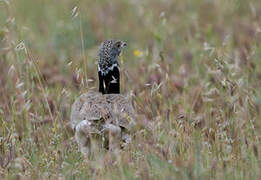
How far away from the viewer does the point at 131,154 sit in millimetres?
5340

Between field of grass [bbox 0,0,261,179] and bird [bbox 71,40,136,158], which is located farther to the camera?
bird [bbox 71,40,136,158]

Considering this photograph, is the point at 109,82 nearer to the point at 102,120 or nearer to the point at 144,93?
the point at 144,93

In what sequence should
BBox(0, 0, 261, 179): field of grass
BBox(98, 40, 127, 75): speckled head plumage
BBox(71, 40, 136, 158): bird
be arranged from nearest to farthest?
1. BBox(0, 0, 261, 179): field of grass
2. BBox(71, 40, 136, 158): bird
3. BBox(98, 40, 127, 75): speckled head plumage

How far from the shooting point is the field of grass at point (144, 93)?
4988 mm

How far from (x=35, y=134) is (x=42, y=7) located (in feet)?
21.3

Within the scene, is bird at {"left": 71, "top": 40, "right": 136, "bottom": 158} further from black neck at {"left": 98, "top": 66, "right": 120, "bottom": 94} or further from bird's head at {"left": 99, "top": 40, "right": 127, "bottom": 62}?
bird's head at {"left": 99, "top": 40, "right": 127, "bottom": 62}

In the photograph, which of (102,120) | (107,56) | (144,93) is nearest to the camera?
(102,120)

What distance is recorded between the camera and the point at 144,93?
20.5 feet

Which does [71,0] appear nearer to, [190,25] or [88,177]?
[190,25]

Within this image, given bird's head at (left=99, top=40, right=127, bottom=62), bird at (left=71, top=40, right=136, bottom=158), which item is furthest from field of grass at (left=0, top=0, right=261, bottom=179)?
bird's head at (left=99, top=40, right=127, bottom=62)

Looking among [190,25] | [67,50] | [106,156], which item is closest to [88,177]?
[106,156]

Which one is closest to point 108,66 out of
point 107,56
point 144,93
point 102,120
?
point 107,56

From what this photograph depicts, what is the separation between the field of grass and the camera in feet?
16.4

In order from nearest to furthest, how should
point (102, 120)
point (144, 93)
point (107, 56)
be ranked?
point (102, 120) < point (144, 93) < point (107, 56)
